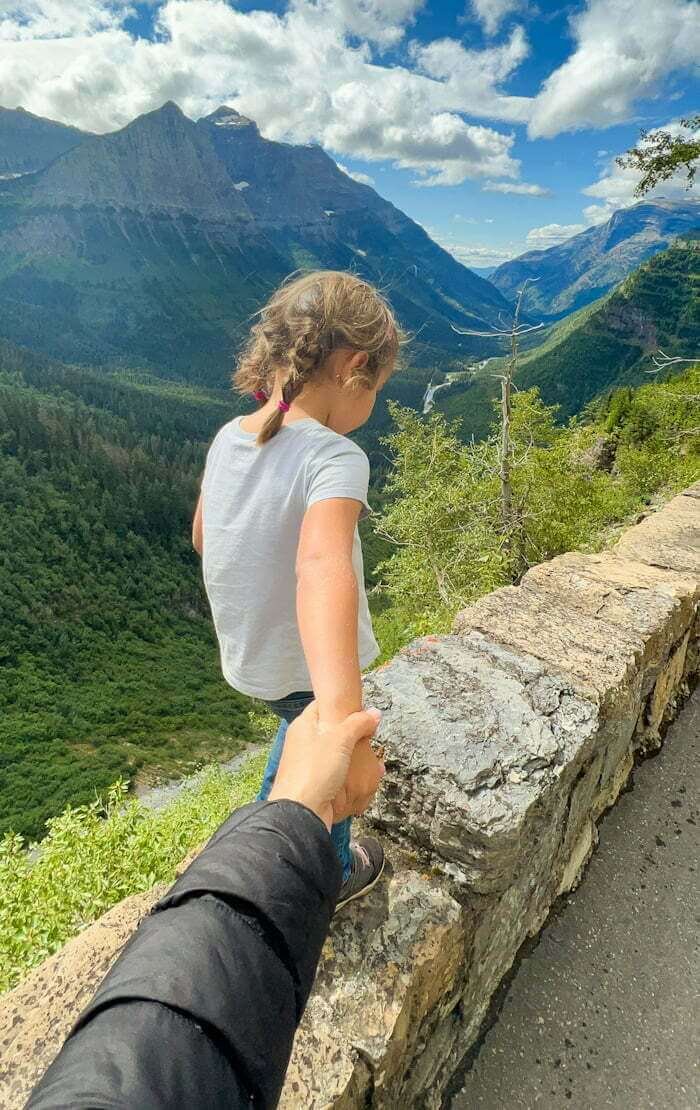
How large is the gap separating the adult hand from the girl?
1.07 feet

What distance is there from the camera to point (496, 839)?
179 cm

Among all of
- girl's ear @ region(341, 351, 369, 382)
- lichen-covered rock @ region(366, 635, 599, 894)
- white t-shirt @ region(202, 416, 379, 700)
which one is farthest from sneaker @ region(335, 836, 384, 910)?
girl's ear @ region(341, 351, 369, 382)

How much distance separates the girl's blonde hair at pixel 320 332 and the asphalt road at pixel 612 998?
230 cm

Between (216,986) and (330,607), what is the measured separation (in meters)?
0.66

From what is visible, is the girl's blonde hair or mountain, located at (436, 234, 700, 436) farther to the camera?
mountain, located at (436, 234, 700, 436)

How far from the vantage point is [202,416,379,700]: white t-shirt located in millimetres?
1515

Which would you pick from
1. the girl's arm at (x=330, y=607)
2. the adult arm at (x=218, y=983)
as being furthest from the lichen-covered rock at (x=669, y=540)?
the adult arm at (x=218, y=983)

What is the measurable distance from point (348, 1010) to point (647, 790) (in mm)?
2227

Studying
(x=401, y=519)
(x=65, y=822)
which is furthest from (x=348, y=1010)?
(x=401, y=519)

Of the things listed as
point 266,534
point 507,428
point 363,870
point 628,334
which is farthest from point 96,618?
point 628,334

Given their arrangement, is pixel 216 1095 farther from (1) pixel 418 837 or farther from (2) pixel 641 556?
(2) pixel 641 556

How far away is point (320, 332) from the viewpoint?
1653 mm

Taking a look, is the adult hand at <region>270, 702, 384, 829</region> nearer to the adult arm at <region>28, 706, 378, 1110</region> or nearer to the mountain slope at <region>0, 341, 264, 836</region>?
the adult arm at <region>28, 706, 378, 1110</region>

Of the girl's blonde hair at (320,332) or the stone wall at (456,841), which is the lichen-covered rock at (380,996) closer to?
the stone wall at (456,841)
